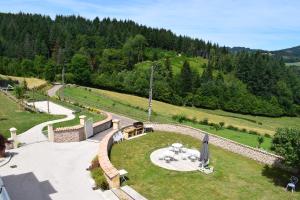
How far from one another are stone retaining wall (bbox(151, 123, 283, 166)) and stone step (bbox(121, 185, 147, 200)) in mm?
9657

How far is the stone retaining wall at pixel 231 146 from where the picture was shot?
2038cm

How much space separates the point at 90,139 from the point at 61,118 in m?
8.82

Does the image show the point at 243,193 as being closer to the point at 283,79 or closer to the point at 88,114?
the point at 88,114

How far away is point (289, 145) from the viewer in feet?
53.9

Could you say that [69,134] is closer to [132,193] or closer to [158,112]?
[132,193]

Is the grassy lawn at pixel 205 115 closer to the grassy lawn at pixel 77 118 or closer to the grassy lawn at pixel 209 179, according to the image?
the grassy lawn at pixel 77 118

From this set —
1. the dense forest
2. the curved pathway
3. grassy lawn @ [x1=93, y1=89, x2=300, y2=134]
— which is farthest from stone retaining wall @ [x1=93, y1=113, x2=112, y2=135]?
the dense forest

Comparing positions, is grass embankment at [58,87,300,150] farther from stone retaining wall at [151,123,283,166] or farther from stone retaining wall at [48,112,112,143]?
stone retaining wall at [48,112,112,143]

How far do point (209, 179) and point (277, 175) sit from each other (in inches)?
178

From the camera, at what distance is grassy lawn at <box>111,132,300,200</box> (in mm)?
16078

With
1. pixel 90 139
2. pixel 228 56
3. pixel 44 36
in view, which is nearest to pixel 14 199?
pixel 90 139

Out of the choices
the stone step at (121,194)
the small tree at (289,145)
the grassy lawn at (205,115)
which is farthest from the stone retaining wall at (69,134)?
the grassy lawn at (205,115)

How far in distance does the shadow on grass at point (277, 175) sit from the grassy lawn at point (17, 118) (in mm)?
19351

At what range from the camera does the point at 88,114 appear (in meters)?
36.1
